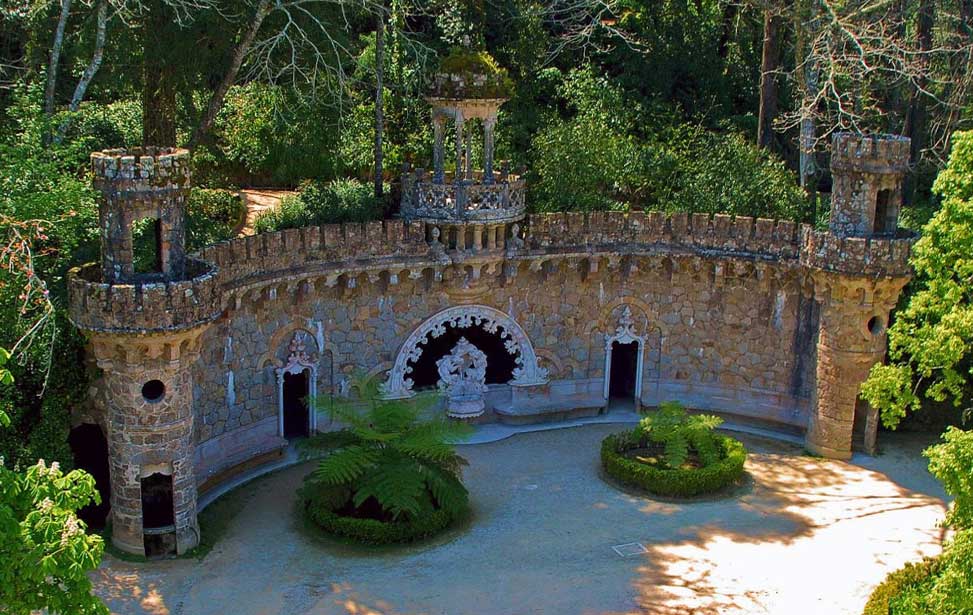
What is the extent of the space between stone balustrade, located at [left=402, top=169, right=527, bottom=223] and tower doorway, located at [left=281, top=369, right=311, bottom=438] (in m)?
4.59

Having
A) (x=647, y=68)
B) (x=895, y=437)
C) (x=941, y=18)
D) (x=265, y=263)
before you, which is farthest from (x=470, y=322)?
(x=941, y=18)

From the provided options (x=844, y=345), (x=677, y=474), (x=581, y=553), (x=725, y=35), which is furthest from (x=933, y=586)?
(x=725, y=35)

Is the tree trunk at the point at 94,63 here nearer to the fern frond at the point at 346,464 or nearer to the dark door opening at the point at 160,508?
the dark door opening at the point at 160,508

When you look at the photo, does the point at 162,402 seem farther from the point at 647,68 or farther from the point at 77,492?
the point at 647,68

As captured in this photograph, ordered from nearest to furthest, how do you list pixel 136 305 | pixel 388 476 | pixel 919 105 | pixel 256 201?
pixel 136 305 → pixel 388 476 → pixel 256 201 → pixel 919 105

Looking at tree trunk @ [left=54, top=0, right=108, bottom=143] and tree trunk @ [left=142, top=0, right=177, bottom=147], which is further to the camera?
tree trunk @ [left=142, top=0, right=177, bottom=147]

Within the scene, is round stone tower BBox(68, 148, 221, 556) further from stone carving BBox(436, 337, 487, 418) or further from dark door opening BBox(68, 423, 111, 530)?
stone carving BBox(436, 337, 487, 418)

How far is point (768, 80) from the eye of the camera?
35.6 meters

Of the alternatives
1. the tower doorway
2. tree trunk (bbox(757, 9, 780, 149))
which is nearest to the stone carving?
the tower doorway

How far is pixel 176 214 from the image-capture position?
70.9 feet

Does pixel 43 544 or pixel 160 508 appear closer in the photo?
pixel 43 544

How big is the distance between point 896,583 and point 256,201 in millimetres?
20151

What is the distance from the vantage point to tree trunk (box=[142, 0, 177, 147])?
1076 inches

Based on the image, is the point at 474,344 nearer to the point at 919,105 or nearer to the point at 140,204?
the point at 140,204
